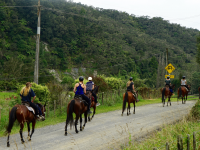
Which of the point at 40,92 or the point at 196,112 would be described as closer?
the point at 196,112

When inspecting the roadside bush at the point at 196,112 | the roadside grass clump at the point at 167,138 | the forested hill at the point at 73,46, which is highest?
the forested hill at the point at 73,46

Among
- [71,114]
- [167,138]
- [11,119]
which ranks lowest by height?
[167,138]

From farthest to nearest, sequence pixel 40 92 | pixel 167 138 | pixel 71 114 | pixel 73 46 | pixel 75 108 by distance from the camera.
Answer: pixel 73 46
pixel 40 92
pixel 75 108
pixel 71 114
pixel 167 138

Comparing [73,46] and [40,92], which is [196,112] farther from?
[73,46]

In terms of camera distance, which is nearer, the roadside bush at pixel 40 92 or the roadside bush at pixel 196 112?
the roadside bush at pixel 196 112

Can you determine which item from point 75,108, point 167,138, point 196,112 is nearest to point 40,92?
point 75,108

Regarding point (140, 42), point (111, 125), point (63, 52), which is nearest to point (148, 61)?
point (140, 42)

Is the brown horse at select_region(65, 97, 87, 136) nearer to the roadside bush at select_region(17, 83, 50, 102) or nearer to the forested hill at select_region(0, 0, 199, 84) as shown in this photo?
the roadside bush at select_region(17, 83, 50, 102)

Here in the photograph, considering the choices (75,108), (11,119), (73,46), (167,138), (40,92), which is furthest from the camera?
(73,46)

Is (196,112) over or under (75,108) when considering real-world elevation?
Answer: under

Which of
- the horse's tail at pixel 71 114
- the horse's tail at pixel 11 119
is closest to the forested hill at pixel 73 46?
the horse's tail at pixel 71 114

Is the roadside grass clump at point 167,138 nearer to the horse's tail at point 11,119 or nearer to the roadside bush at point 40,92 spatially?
the horse's tail at point 11,119

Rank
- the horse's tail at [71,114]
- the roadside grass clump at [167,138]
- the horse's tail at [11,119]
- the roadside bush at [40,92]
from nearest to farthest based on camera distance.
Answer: the roadside grass clump at [167,138]
the horse's tail at [11,119]
the horse's tail at [71,114]
the roadside bush at [40,92]

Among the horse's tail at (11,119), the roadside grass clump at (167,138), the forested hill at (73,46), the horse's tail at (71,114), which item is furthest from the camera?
the forested hill at (73,46)
